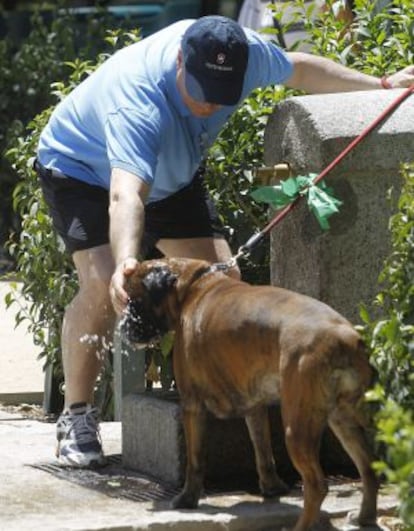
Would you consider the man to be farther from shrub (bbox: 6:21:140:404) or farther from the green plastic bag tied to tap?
shrub (bbox: 6:21:140:404)

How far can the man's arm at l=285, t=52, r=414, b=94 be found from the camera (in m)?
6.03

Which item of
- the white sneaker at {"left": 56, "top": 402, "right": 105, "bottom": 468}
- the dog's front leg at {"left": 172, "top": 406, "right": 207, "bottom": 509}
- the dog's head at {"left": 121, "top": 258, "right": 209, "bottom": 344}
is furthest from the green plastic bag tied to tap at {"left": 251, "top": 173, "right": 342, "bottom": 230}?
the white sneaker at {"left": 56, "top": 402, "right": 105, "bottom": 468}

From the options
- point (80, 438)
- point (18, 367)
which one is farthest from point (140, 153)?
point (18, 367)

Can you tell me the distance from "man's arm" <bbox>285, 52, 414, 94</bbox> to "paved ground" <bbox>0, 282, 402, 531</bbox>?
5.23ft

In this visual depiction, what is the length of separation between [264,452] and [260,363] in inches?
22.9

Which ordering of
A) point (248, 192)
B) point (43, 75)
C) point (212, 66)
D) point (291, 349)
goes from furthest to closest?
point (43, 75), point (248, 192), point (212, 66), point (291, 349)

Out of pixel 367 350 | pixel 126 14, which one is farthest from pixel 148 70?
pixel 126 14

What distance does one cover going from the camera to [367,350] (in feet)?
15.3

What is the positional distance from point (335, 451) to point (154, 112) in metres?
1.41

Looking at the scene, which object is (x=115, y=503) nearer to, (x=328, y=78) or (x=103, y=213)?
(x=103, y=213)

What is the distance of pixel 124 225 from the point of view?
5.17 meters

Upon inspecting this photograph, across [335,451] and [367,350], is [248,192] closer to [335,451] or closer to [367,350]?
[335,451]

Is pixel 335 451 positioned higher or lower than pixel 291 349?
lower

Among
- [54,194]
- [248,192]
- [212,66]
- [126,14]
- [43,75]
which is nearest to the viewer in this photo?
[212,66]
